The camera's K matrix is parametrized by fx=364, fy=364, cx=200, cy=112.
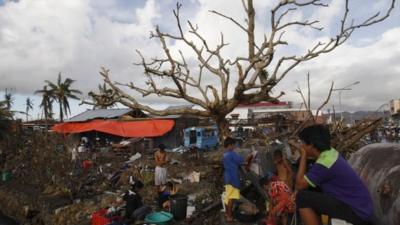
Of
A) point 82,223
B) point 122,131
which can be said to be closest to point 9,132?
point 122,131

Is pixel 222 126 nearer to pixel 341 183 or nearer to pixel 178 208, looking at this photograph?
pixel 178 208

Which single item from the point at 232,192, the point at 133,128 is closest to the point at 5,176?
the point at 133,128

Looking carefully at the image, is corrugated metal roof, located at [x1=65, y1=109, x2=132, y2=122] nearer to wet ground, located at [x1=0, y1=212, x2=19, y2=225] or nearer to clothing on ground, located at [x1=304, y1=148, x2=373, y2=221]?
wet ground, located at [x1=0, y1=212, x2=19, y2=225]

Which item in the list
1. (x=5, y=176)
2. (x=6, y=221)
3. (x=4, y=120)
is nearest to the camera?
(x=6, y=221)

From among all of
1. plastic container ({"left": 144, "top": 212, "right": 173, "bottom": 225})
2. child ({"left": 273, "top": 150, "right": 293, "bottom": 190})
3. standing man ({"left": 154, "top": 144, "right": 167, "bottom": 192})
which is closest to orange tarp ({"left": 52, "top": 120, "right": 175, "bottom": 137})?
Result: standing man ({"left": 154, "top": 144, "right": 167, "bottom": 192})

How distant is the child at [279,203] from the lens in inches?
214

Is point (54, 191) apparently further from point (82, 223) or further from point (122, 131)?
point (122, 131)

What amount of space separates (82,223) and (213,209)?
12.8 feet

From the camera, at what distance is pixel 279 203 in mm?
5492

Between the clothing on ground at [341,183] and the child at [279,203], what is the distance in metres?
1.92

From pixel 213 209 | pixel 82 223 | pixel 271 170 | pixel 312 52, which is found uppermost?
pixel 312 52

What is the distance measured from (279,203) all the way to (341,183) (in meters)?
2.11

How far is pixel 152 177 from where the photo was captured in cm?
1342

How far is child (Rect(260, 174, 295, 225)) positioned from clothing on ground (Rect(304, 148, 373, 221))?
192 cm
